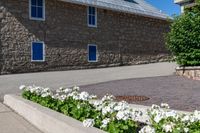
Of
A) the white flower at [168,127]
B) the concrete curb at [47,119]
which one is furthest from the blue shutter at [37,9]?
the white flower at [168,127]

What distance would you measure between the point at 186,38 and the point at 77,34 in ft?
32.3

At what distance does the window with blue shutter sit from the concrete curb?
12.8 meters

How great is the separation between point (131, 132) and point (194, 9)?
40.4ft

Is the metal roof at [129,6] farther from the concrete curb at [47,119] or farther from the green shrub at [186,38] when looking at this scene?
the concrete curb at [47,119]

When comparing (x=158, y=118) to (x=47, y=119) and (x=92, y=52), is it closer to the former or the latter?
(x=47, y=119)

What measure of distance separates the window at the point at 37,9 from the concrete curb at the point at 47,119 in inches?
522

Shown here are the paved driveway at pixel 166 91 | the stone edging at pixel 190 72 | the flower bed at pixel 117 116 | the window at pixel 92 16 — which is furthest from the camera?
the window at pixel 92 16

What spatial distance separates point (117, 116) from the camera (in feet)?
17.3

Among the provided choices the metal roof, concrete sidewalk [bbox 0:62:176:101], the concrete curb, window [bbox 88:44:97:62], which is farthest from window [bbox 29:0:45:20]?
the concrete curb

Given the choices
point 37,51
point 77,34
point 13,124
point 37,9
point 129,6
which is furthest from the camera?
point 129,6

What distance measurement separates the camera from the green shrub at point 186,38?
51.8ft

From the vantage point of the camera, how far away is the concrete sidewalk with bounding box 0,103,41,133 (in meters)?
7.05

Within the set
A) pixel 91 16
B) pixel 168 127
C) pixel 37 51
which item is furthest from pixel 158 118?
pixel 91 16

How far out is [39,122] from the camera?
712cm
